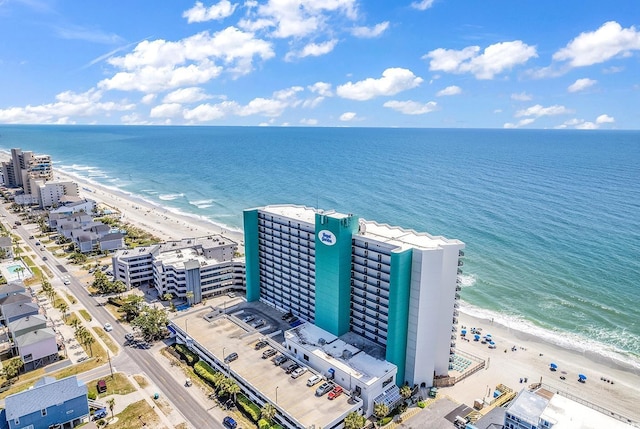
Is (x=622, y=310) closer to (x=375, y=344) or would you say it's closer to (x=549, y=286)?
(x=549, y=286)

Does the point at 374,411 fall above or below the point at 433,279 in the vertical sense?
below

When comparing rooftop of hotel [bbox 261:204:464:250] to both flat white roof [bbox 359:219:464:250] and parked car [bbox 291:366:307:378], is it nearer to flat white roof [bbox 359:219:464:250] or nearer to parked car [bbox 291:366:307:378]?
flat white roof [bbox 359:219:464:250]

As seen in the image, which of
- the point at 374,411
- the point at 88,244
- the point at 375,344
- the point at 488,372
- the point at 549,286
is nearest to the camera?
the point at 374,411

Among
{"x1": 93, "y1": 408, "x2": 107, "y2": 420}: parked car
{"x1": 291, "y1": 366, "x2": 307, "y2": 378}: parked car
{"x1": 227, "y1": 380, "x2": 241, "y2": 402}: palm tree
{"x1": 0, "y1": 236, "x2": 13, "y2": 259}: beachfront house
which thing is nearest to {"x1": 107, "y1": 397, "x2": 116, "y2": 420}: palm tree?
{"x1": 93, "y1": 408, "x2": 107, "y2": 420}: parked car

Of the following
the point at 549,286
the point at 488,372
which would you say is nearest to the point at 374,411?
the point at 488,372

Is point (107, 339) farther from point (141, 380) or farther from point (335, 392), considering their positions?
point (335, 392)

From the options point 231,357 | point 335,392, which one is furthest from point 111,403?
point 335,392
